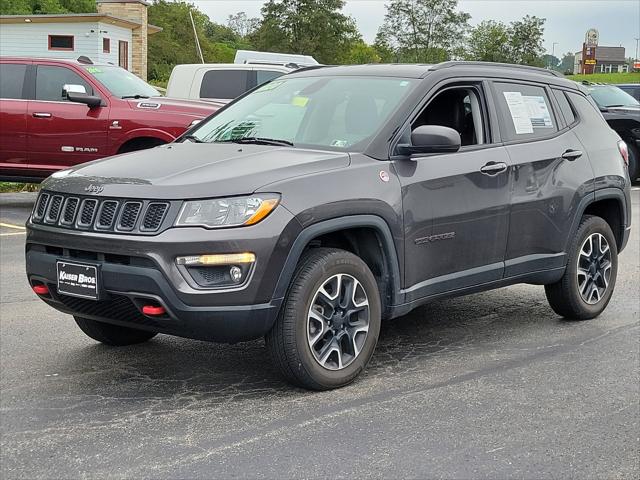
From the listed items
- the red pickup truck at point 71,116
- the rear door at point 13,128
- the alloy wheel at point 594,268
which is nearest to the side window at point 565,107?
the alloy wheel at point 594,268

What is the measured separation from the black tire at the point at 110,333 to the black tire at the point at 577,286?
2.80 meters

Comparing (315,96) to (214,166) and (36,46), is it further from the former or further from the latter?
(36,46)

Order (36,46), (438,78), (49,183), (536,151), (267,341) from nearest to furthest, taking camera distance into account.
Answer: (267,341) < (49,183) < (438,78) < (536,151) < (36,46)

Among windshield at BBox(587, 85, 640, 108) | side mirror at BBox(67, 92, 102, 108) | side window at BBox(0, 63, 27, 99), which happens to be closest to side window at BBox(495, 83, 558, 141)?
side mirror at BBox(67, 92, 102, 108)

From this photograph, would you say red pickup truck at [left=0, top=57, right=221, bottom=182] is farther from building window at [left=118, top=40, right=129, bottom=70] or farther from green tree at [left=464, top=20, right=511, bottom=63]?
green tree at [left=464, top=20, right=511, bottom=63]

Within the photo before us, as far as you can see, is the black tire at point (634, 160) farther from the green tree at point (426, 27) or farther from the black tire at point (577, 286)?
the green tree at point (426, 27)

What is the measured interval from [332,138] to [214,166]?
2.94ft

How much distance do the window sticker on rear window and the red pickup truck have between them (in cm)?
644

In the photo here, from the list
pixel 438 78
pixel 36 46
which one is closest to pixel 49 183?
pixel 438 78

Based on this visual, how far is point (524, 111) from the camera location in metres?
6.53

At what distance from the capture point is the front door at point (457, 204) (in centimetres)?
550

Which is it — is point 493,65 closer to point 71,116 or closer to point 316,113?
point 316,113

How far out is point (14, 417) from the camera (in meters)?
4.73

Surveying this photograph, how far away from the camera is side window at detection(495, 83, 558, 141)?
249 inches
